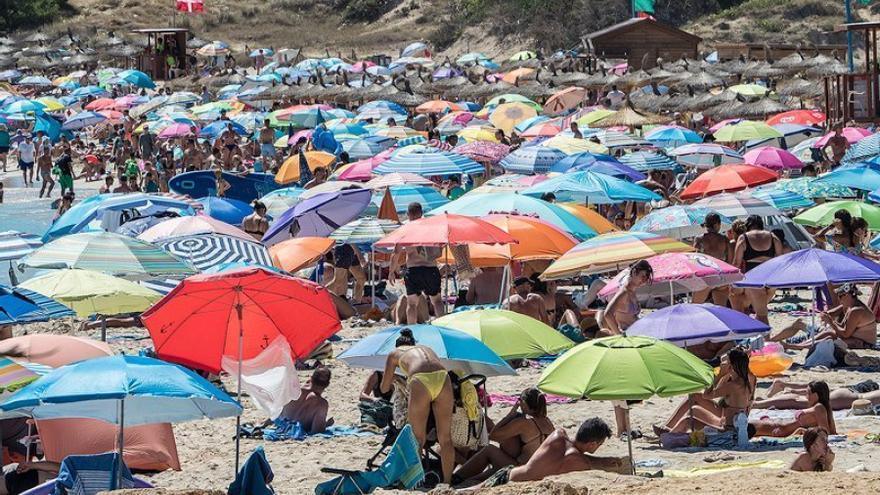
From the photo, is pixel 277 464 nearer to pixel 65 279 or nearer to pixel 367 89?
pixel 65 279

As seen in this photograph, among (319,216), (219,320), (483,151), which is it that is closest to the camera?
(219,320)

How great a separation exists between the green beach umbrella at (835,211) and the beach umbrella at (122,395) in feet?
27.6

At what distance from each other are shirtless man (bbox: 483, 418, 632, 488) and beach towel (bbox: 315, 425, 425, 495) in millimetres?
444

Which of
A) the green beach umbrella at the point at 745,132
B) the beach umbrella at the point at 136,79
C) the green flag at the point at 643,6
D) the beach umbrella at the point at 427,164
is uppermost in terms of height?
the beach umbrella at the point at 427,164

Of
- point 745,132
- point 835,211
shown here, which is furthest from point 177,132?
point 835,211

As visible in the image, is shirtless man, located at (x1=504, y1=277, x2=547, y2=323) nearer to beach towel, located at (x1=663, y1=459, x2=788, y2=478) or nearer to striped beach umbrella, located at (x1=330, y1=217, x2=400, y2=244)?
striped beach umbrella, located at (x1=330, y1=217, x2=400, y2=244)

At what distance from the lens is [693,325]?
9656mm

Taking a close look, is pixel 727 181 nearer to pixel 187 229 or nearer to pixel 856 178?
pixel 856 178

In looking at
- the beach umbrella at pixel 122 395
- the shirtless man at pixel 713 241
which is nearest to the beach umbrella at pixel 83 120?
the shirtless man at pixel 713 241

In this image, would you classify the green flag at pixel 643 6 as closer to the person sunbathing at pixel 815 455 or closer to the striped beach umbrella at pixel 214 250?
the striped beach umbrella at pixel 214 250

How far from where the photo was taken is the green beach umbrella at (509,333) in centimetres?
953

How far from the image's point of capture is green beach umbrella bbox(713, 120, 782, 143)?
22.2m

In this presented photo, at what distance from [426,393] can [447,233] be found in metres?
4.07

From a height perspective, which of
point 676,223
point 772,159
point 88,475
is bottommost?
point 772,159
